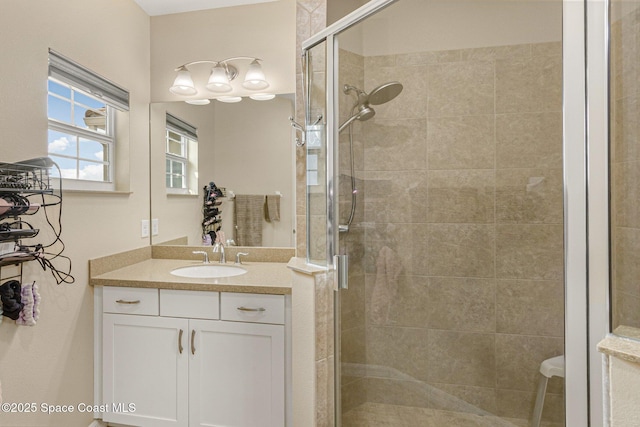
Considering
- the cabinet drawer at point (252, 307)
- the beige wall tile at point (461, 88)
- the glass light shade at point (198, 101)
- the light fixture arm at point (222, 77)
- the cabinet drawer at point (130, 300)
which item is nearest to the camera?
the beige wall tile at point (461, 88)

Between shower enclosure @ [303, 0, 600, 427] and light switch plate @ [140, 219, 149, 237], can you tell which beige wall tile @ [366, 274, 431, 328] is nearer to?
shower enclosure @ [303, 0, 600, 427]

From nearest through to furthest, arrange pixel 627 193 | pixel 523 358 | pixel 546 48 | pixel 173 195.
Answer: pixel 627 193 → pixel 546 48 → pixel 523 358 → pixel 173 195

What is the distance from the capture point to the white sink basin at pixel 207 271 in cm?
209

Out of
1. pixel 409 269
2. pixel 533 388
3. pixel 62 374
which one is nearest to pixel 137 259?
pixel 62 374

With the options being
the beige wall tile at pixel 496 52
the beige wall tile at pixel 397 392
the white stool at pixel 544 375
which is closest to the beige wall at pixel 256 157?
the beige wall tile at pixel 397 392

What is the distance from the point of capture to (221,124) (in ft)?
7.57

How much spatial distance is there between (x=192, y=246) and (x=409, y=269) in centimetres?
164

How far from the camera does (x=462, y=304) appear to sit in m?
1.14

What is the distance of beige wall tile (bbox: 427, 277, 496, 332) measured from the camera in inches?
42.8

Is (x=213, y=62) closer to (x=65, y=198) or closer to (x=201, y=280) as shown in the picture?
(x=65, y=198)

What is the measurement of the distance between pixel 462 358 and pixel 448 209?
503 mm

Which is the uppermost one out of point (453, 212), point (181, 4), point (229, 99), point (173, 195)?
point (181, 4)

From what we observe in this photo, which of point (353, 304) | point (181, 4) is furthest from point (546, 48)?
point (181, 4)

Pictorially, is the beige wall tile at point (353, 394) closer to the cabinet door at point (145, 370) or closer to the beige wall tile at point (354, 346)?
the beige wall tile at point (354, 346)
